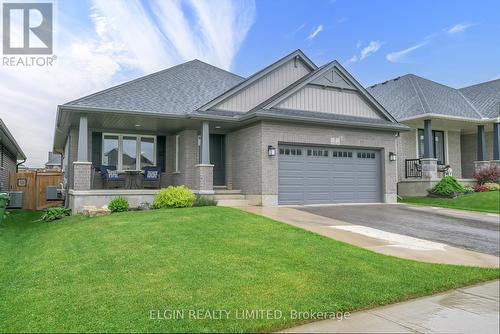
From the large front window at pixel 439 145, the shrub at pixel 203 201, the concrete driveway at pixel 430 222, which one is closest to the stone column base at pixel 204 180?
the shrub at pixel 203 201

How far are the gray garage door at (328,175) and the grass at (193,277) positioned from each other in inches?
236

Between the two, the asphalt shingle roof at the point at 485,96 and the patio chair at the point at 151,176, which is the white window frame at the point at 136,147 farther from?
the asphalt shingle roof at the point at 485,96

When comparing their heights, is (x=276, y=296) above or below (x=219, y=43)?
below

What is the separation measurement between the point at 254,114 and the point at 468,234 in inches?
305

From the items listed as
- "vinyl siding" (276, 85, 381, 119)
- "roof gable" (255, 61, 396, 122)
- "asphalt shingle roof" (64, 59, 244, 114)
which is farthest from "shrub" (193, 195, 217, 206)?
"vinyl siding" (276, 85, 381, 119)

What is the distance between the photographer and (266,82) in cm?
1638

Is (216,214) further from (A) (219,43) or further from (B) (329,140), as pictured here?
(A) (219,43)

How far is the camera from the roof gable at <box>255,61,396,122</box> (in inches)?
602

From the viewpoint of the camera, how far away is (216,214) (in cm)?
1063

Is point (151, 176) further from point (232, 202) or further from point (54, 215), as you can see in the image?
point (54, 215)

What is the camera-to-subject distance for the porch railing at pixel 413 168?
67.7 feet

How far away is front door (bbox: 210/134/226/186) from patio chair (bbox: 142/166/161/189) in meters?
2.41

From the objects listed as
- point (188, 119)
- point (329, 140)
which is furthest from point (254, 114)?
point (329, 140)

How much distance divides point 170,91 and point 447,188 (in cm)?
1417
